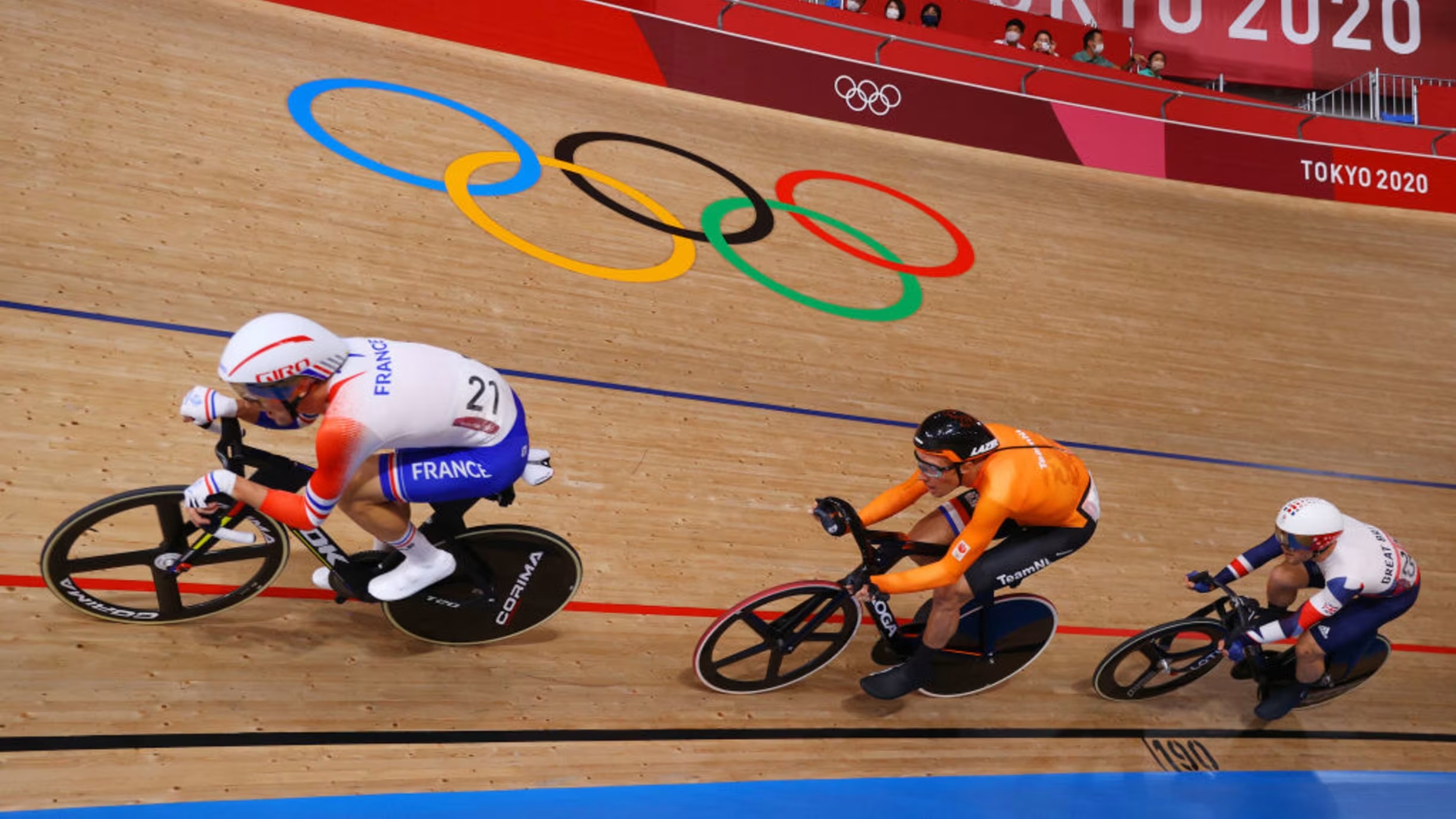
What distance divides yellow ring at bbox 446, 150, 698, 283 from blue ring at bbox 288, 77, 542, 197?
8 cm

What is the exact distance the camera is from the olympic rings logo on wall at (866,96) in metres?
8.02

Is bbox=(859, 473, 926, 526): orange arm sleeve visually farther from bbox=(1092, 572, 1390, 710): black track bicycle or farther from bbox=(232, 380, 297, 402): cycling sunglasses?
bbox=(232, 380, 297, 402): cycling sunglasses

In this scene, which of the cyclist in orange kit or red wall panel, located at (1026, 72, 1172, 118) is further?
red wall panel, located at (1026, 72, 1172, 118)

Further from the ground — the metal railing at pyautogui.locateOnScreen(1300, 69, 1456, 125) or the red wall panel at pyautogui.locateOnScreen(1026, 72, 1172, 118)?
Answer: the red wall panel at pyautogui.locateOnScreen(1026, 72, 1172, 118)

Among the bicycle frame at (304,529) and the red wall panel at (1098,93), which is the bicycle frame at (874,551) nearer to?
the bicycle frame at (304,529)

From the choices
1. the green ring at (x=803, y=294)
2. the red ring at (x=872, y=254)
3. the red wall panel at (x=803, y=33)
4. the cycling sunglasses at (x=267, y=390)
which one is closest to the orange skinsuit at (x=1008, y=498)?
the cycling sunglasses at (x=267, y=390)

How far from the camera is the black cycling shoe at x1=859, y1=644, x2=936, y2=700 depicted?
11.0 feet

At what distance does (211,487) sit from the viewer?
242 cm

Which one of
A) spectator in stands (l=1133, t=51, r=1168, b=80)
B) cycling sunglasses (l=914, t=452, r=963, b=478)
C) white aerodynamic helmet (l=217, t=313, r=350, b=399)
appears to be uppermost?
white aerodynamic helmet (l=217, t=313, r=350, b=399)

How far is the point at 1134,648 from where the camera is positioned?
144 inches

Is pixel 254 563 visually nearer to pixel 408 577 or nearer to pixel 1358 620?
pixel 408 577

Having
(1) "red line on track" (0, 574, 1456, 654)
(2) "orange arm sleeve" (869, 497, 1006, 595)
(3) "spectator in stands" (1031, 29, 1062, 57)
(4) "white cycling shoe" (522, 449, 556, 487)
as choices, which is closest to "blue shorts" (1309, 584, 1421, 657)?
(1) "red line on track" (0, 574, 1456, 654)

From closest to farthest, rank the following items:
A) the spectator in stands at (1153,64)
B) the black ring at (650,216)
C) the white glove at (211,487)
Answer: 1. the white glove at (211,487)
2. the black ring at (650,216)
3. the spectator in stands at (1153,64)

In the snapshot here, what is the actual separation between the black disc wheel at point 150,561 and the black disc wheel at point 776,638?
1340 mm
